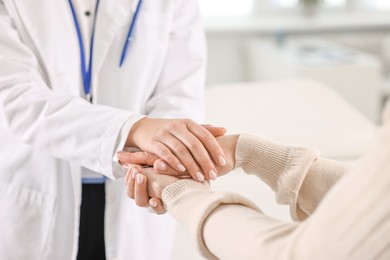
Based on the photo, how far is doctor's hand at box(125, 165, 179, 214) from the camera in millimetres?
995

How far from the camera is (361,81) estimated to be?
3428 millimetres

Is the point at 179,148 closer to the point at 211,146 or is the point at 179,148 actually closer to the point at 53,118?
the point at 211,146

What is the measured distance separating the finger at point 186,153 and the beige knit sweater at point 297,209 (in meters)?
0.04

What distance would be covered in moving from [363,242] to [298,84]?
200 centimetres

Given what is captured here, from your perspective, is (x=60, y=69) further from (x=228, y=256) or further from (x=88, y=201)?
(x=228, y=256)

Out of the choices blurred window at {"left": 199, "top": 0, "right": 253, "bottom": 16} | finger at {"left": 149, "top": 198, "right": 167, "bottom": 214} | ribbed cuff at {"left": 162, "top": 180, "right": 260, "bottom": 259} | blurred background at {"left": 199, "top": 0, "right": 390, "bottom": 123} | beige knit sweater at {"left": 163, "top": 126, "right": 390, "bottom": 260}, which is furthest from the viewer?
blurred window at {"left": 199, "top": 0, "right": 253, "bottom": 16}

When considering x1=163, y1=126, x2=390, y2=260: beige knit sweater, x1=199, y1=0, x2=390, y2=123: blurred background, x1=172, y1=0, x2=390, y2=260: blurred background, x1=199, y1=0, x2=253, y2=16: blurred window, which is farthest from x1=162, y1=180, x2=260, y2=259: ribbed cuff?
x1=199, y1=0, x2=253, y2=16: blurred window

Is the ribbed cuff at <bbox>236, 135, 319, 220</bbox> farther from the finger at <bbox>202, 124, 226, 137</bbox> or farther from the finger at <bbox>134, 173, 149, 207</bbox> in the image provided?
the finger at <bbox>134, 173, 149, 207</bbox>

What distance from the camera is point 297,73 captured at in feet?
11.1

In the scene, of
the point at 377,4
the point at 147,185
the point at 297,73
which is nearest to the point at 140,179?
the point at 147,185

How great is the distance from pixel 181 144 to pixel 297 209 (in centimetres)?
22

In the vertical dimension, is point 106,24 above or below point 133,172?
above

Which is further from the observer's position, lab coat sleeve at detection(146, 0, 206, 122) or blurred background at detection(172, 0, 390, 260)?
blurred background at detection(172, 0, 390, 260)

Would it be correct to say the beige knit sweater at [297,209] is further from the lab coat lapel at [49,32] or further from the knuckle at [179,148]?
the lab coat lapel at [49,32]
